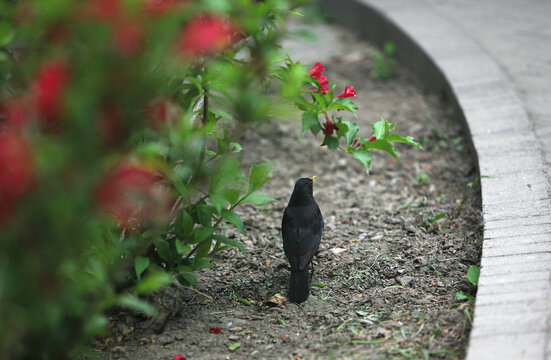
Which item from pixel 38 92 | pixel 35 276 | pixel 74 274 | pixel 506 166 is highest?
pixel 38 92

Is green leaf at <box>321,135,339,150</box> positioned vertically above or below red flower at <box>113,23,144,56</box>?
below

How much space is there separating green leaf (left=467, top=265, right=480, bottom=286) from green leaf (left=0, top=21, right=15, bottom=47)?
5.98 feet

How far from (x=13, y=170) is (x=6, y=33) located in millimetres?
581

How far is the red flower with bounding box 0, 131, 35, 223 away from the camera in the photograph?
136 cm

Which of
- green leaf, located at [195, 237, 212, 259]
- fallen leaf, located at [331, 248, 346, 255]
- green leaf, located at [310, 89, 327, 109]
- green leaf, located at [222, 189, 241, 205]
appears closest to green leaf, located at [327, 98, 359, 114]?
green leaf, located at [310, 89, 327, 109]

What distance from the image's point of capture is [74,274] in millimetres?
1750

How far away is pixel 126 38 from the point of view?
1404 mm

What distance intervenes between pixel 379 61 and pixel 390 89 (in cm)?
63

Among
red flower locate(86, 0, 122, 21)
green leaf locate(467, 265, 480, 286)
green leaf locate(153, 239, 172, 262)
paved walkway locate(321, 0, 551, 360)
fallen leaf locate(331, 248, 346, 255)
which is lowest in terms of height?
fallen leaf locate(331, 248, 346, 255)

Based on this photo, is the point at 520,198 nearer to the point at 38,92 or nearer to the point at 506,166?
the point at 506,166

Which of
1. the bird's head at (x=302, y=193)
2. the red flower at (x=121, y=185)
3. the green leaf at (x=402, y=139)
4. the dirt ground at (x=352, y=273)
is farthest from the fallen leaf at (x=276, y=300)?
the red flower at (x=121, y=185)

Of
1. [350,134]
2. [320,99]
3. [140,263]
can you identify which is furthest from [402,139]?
[140,263]

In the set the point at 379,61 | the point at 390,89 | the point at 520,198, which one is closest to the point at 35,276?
the point at 520,198

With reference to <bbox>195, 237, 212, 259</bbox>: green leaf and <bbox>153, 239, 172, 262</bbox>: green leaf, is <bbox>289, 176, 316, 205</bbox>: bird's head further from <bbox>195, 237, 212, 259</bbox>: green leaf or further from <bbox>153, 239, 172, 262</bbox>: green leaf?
<bbox>153, 239, 172, 262</bbox>: green leaf
